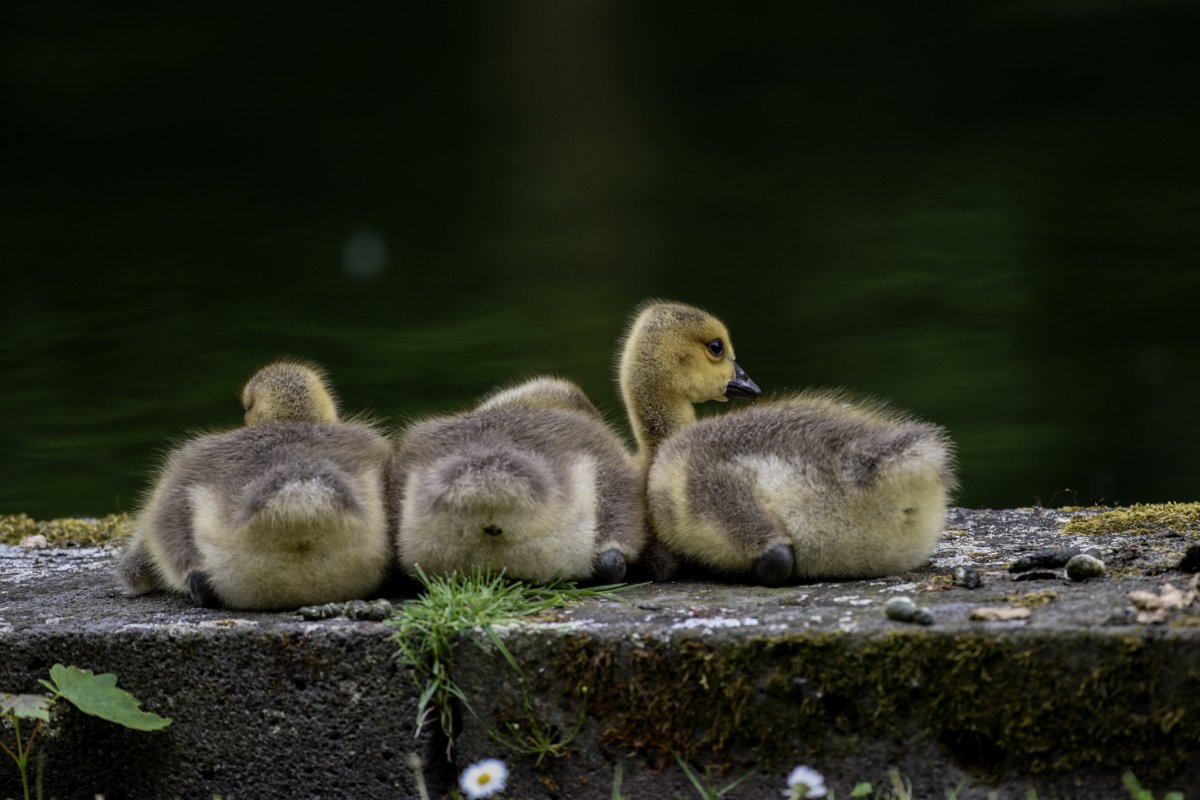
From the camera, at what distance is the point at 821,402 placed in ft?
12.8

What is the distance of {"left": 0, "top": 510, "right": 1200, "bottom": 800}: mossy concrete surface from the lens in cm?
266

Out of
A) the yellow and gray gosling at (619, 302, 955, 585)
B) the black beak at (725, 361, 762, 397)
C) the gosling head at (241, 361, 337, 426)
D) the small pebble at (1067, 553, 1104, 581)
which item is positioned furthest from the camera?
the black beak at (725, 361, 762, 397)

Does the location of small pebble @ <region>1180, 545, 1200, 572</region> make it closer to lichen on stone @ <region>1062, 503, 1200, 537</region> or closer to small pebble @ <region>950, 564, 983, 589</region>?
small pebble @ <region>950, 564, 983, 589</region>

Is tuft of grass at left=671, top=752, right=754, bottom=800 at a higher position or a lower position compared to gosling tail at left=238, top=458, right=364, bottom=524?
lower

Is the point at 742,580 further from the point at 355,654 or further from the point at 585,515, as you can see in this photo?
the point at 355,654

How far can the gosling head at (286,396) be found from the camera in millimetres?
4090

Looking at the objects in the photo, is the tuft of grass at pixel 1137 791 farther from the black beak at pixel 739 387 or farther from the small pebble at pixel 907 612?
the black beak at pixel 739 387

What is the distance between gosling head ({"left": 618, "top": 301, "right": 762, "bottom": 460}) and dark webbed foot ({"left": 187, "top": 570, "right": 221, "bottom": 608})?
1.49m

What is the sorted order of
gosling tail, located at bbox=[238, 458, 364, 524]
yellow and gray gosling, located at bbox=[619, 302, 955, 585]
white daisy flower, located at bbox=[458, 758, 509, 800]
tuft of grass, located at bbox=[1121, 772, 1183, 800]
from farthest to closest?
yellow and gray gosling, located at bbox=[619, 302, 955, 585] < gosling tail, located at bbox=[238, 458, 364, 524] < white daisy flower, located at bbox=[458, 758, 509, 800] < tuft of grass, located at bbox=[1121, 772, 1183, 800]

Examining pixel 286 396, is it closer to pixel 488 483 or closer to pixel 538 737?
pixel 488 483

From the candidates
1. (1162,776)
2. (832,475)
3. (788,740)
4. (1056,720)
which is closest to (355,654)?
(788,740)

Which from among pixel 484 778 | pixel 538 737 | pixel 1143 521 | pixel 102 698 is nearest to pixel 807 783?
pixel 538 737

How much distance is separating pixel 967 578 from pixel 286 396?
2046 mm

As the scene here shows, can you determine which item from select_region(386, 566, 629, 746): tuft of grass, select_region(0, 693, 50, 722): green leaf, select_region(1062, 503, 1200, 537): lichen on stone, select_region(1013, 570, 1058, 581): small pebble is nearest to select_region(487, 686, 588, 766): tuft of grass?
select_region(386, 566, 629, 746): tuft of grass
